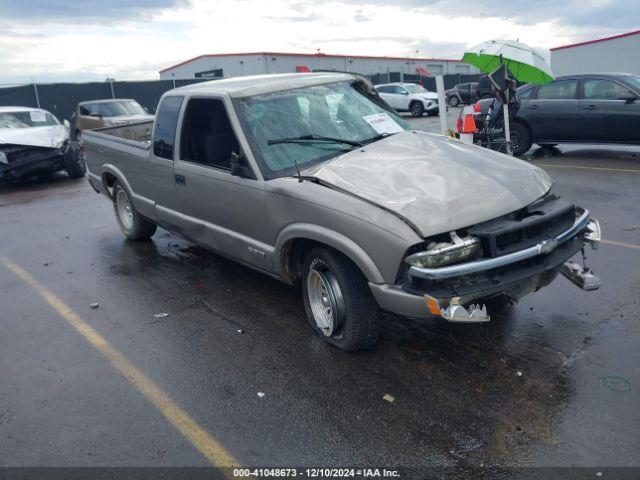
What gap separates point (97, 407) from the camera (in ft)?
11.2

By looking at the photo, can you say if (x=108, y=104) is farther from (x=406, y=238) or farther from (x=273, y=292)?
(x=406, y=238)

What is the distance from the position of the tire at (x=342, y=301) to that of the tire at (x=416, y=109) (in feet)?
76.4

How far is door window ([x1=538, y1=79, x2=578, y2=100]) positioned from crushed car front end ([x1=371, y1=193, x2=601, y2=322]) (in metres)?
8.61

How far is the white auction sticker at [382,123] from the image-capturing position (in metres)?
4.71

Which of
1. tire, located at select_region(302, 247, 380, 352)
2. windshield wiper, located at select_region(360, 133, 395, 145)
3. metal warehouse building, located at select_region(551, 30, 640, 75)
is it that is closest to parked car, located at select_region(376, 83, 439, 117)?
metal warehouse building, located at select_region(551, 30, 640, 75)

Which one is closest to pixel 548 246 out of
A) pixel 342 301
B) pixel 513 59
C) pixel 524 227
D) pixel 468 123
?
pixel 524 227

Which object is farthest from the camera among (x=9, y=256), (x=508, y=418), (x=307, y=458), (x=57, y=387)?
(x=9, y=256)

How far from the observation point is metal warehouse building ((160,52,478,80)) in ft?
132

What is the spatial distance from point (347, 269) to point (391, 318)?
1001mm

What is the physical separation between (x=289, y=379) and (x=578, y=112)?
9.54m

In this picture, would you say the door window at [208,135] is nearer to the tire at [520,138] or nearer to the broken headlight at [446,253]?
the broken headlight at [446,253]

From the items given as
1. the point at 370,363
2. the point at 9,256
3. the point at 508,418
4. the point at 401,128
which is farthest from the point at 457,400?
the point at 9,256

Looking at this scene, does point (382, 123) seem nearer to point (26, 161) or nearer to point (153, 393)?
point (153, 393)

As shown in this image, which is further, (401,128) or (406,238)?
(401,128)
